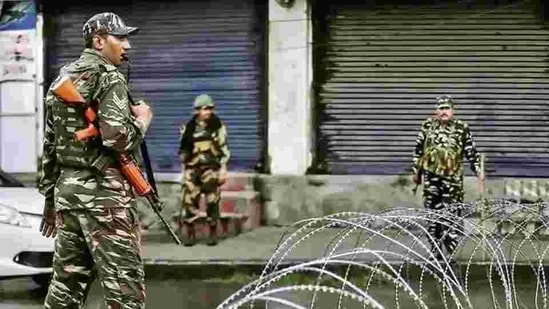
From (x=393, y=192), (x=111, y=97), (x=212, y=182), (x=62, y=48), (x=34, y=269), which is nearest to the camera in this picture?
(x=111, y=97)

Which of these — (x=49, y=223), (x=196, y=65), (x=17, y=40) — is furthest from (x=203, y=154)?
(x=49, y=223)

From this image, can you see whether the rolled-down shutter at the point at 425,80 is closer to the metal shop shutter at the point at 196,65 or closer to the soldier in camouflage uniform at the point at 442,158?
the metal shop shutter at the point at 196,65

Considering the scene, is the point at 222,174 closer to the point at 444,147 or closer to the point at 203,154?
the point at 203,154

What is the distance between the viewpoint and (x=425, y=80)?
13.4 m

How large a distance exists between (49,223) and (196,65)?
8227mm

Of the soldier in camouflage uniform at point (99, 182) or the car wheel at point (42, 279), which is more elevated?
the soldier in camouflage uniform at point (99, 182)

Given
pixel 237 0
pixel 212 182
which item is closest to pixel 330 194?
pixel 212 182

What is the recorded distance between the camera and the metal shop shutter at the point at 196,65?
45.2 ft

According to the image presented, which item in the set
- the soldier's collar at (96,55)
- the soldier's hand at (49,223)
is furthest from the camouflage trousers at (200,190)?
the soldier's collar at (96,55)

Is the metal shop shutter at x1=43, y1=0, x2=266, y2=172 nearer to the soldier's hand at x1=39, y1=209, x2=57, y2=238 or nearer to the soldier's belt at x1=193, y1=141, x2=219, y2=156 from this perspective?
the soldier's belt at x1=193, y1=141, x2=219, y2=156

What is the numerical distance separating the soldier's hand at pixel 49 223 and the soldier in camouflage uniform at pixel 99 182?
0.69 feet

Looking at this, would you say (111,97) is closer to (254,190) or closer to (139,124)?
(139,124)

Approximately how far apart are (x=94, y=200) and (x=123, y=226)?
208 millimetres

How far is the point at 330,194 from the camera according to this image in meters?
13.4
